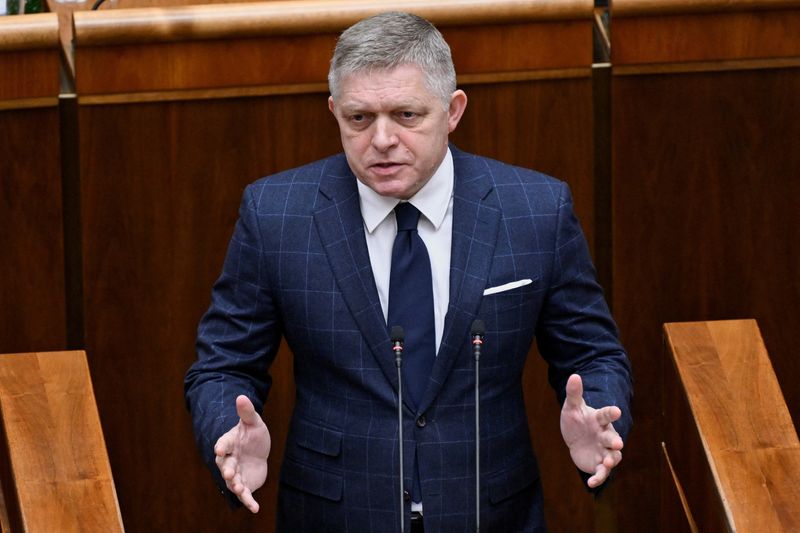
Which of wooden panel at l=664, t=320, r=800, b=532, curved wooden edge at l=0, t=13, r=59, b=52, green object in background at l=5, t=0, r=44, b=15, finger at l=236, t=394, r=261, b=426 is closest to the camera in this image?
finger at l=236, t=394, r=261, b=426

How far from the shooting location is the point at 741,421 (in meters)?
0.82

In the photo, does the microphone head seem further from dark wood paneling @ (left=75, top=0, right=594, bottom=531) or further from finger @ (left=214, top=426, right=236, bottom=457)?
dark wood paneling @ (left=75, top=0, right=594, bottom=531)

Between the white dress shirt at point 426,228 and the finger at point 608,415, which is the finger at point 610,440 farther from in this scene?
the white dress shirt at point 426,228

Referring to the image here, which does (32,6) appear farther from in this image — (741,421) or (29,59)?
(741,421)

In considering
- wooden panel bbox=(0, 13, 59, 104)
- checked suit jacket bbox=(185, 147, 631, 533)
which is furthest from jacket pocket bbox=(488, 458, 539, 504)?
wooden panel bbox=(0, 13, 59, 104)

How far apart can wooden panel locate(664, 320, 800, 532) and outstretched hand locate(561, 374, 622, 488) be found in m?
0.11

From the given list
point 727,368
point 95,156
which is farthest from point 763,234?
point 95,156

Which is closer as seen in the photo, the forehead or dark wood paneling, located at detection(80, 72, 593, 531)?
the forehead

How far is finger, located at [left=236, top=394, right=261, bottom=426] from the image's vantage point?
2.21 feet

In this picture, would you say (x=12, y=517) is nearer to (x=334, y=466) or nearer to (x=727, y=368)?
(x=334, y=466)

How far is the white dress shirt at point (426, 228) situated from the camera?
2.49ft

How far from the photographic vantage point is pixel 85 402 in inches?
32.2

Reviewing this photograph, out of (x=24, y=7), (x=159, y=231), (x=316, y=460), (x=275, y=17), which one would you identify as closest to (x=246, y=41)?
(x=275, y=17)

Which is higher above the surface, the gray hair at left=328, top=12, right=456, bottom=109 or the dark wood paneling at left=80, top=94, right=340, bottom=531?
the gray hair at left=328, top=12, right=456, bottom=109
